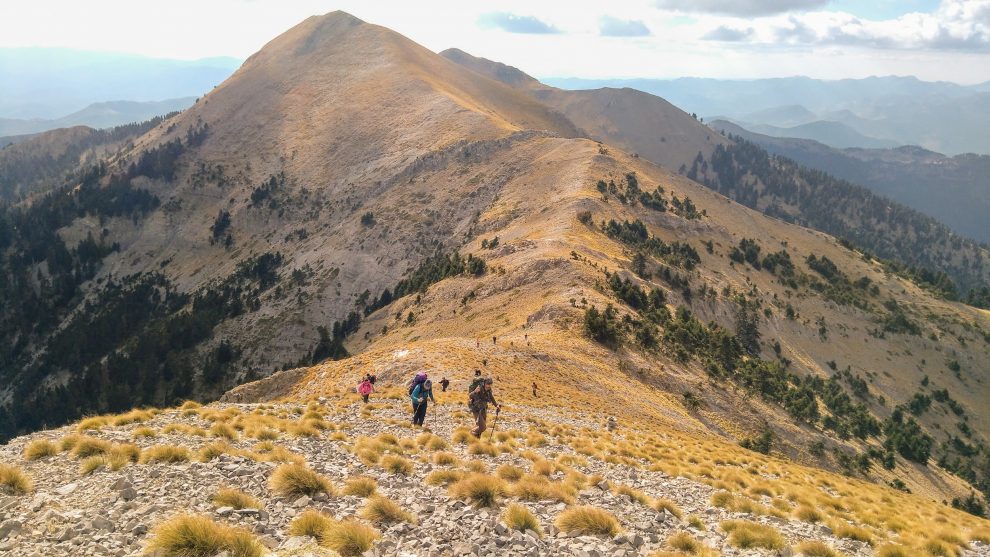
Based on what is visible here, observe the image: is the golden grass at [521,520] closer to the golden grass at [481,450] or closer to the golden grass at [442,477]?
the golden grass at [442,477]

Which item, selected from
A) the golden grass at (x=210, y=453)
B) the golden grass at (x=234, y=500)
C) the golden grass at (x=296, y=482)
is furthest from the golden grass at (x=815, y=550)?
the golden grass at (x=210, y=453)

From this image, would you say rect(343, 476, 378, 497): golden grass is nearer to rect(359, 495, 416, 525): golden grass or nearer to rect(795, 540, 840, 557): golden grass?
rect(359, 495, 416, 525): golden grass

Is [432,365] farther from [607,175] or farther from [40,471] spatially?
[607,175]

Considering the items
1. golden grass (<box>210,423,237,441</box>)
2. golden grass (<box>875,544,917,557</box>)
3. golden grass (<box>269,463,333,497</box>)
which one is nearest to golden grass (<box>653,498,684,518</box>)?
golden grass (<box>875,544,917,557</box>)

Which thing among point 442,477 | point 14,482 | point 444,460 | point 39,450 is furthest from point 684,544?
point 39,450

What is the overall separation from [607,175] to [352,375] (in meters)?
85.3

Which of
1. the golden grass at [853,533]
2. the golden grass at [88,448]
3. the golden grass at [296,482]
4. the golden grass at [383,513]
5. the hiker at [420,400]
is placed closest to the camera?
the golden grass at [383,513]

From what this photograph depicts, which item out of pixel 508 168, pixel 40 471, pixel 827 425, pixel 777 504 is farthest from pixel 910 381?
pixel 40 471

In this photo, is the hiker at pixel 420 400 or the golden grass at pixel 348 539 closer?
the golden grass at pixel 348 539

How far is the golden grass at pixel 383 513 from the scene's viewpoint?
11.3 meters

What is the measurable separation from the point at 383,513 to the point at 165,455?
21.0 feet

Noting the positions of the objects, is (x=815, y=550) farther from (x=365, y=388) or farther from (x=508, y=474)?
(x=365, y=388)

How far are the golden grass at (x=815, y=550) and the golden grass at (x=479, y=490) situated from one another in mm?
7081

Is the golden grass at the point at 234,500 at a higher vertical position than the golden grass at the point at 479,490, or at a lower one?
higher
